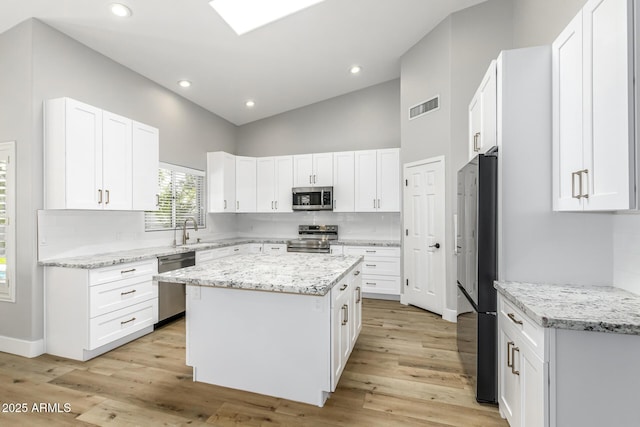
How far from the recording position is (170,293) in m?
3.80

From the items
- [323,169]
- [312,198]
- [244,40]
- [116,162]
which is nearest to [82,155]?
[116,162]

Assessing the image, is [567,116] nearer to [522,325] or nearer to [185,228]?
[522,325]

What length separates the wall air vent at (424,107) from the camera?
4.08m

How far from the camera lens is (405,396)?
2287 mm

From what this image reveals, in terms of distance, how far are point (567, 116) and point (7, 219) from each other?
15.1 ft

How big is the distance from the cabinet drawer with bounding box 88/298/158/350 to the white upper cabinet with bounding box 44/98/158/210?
1.09 metres

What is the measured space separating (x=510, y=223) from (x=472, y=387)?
1.30 m

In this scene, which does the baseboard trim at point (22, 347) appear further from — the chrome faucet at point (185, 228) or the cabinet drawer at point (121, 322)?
the chrome faucet at point (185, 228)

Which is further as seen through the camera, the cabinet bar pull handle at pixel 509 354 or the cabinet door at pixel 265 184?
the cabinet door at pixel 265 184

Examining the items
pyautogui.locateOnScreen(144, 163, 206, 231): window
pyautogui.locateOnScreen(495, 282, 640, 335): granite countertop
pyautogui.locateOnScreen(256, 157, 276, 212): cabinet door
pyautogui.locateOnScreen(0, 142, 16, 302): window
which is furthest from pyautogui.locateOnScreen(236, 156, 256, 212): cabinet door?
pyautogui.locateOnScreen(495, 282, 640, 335): granite countertop

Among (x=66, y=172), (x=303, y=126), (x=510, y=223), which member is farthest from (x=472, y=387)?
(x=303, y=126)

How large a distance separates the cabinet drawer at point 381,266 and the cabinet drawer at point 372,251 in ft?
0.21

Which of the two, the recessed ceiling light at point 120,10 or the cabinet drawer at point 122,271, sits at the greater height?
the recessed ceiling light at point 120,10

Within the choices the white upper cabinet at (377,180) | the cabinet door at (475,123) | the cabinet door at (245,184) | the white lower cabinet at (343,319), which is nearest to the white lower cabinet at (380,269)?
the white upper cabinet at (377,180)
